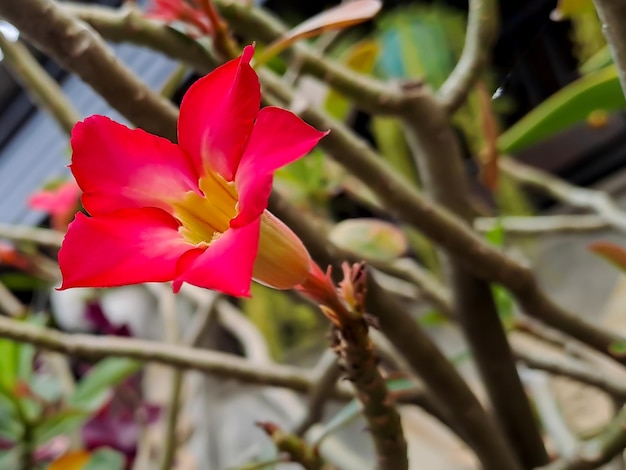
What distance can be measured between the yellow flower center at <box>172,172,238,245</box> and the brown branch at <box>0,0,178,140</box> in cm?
10

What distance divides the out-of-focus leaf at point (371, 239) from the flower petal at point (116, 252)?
0.44m

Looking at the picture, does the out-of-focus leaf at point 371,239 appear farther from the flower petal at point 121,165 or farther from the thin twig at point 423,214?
the flower petal at point 121,165

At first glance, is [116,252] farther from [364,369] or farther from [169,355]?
[169,355]

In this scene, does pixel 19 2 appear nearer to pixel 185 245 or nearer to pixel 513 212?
pixel 185 245

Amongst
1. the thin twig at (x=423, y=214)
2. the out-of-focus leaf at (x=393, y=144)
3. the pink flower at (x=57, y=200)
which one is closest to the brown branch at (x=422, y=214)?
the thin twig at (x=423, y=214)

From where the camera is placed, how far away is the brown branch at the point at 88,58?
0.83ft

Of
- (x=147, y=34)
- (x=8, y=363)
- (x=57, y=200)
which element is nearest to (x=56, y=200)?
(x=57, y=200)

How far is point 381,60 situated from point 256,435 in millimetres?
620

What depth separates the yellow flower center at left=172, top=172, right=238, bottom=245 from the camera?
0.19m

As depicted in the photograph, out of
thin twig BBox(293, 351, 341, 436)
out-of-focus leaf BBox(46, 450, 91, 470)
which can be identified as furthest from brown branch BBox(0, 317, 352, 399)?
out-of-focus leaf BBox(46, 450, 91, 470)

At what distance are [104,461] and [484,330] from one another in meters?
0.43

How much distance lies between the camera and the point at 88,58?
0.86 ft

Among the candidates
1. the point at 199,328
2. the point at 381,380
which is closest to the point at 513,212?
the point at 199,328

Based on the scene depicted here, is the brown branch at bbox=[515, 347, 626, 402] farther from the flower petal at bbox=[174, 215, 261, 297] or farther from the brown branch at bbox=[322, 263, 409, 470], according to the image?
the flower petal at bbox=[174, 215, 261, 297]
